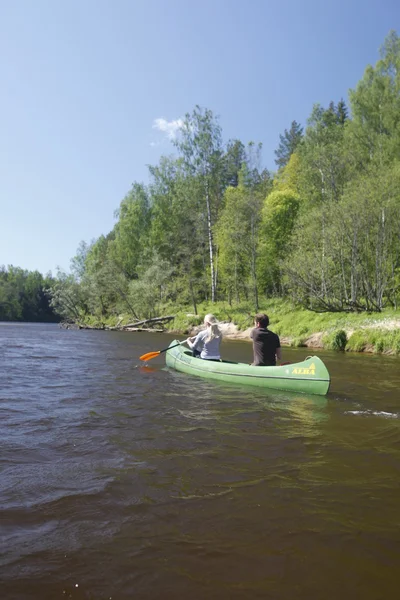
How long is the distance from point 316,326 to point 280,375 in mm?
12147

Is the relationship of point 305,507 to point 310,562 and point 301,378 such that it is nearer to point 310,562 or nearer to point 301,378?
point 310,562

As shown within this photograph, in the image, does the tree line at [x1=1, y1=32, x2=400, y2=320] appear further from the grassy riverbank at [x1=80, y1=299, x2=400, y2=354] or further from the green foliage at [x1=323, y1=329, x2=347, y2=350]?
the green foliage at [x1=323, y1=329, x2=347, y2=350]

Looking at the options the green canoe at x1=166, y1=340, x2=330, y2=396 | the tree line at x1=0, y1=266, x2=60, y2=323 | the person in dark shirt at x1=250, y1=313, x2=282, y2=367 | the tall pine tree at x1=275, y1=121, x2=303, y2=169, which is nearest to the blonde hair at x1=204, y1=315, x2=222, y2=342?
the green canoe at x1=166, y1=340, x2=330, y2=396

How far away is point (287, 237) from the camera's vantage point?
2978 cm

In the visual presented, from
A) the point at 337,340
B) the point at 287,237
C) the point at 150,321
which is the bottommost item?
the point at 337,340

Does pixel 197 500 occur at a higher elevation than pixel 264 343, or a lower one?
lower

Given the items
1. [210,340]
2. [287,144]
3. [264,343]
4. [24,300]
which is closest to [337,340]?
[210,340]

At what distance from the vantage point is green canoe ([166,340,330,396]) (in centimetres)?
782

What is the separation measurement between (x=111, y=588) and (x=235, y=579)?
28.2 inches

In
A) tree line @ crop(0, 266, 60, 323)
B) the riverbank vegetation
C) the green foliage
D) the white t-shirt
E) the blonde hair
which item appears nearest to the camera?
the blonde hair

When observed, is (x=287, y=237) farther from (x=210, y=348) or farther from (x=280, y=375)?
(x=280, y=375)

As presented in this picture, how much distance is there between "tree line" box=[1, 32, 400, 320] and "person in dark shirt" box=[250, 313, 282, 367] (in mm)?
13100

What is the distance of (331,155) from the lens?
1054 inches

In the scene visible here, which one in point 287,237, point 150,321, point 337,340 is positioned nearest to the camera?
point 337,340
